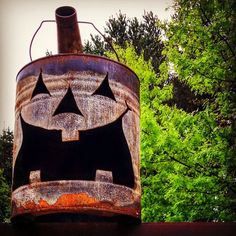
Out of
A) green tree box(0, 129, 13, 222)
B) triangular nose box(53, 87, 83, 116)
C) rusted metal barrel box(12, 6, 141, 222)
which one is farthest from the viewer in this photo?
green tree box(0, 129, 13, 222)

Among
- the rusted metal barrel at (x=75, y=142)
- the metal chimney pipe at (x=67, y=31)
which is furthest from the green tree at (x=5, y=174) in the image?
the rusted metal barrel at (x=75, y=142)

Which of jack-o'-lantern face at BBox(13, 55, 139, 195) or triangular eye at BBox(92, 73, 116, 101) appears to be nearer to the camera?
jack-o'-lantern face at BBox(13, 55, 139, 195)

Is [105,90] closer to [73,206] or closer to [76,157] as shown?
[76,157]

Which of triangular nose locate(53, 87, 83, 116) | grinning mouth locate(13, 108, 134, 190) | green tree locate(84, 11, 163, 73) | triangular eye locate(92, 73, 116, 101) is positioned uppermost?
green tree locate(84, 11, 163, 73)

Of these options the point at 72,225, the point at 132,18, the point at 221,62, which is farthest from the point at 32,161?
the point at 132,18

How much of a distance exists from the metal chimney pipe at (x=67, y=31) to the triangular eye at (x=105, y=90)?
0.78m

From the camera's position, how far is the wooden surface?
132 inches

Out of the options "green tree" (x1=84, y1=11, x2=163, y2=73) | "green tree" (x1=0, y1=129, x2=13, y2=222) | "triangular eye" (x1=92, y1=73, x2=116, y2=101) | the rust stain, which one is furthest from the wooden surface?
"green tree" (x1=84, y1=11, x2=163, y2=73)

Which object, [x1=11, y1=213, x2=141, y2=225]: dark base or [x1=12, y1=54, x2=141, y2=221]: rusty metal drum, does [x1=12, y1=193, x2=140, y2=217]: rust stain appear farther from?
[x1=11, y1=213, x2=141, y2=225]: dark base

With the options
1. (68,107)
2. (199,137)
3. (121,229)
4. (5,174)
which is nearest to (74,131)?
(68,107)

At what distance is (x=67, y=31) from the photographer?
14.5ft

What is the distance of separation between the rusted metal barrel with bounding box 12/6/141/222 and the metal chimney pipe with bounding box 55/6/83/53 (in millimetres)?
600

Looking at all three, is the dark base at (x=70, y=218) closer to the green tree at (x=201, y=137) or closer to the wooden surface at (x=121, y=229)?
the wooden surface at (x=121, y=229)

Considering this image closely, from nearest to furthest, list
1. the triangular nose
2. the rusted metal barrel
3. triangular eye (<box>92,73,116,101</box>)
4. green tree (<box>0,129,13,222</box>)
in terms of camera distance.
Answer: the rusted metal barrel → the triangular nose → triangular eye (<box>92,73,116,101</box>) → green tree (<box>0,129,13,222</box>)
